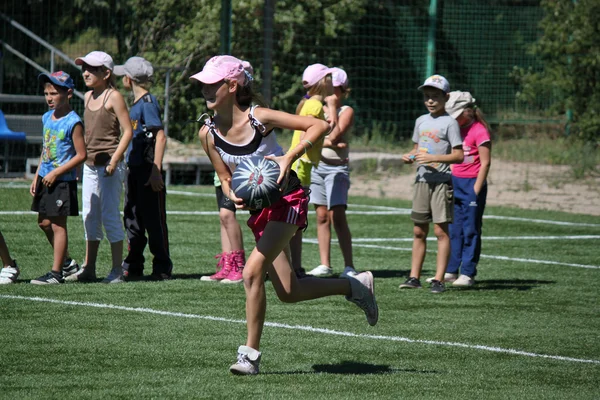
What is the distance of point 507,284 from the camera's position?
10.7 meters

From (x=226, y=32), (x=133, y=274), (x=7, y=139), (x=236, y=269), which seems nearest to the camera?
(x=236, y=269)

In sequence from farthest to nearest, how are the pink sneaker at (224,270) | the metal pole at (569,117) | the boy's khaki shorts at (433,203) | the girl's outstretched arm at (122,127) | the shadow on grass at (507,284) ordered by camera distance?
1. the metal pole at (569,117)
2. the shadow on grass at (507,284)
3. the pink sneaker at (224,270)
4. the boy's khaki shorts at (433,203)
5. the girl's outstretched arm at (122,127)

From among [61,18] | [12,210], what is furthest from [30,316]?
[61,18]

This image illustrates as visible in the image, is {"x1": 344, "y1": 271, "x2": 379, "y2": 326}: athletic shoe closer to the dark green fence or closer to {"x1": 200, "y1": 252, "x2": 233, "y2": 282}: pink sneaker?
{"x1": 200, "y1": 252, "x2": 233, "y2": 282}: pink sneaker

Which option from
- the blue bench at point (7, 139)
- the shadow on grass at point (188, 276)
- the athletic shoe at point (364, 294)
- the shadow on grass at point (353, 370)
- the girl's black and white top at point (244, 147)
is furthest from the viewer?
the blue bench at point (7, 139)

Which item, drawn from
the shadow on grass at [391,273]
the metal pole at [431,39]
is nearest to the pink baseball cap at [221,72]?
the shadow on grass at [391,273]

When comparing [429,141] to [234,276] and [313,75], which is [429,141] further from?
[234,276]

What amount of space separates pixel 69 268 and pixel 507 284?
13.3ft

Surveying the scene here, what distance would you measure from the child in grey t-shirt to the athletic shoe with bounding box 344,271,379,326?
258 centimetres

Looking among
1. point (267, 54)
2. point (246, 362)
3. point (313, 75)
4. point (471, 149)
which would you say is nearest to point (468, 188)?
point (471, 149)

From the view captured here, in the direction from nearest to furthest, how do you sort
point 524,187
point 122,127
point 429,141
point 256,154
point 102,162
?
point 256,154 → point 122,127 → point 102,162 → point 429,141 → point 524,187

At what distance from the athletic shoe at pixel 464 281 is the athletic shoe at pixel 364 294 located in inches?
126

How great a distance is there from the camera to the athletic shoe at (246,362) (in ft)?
20.9

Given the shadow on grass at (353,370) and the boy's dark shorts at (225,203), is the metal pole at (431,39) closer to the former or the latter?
the boy's dark shorts at (225,203)
